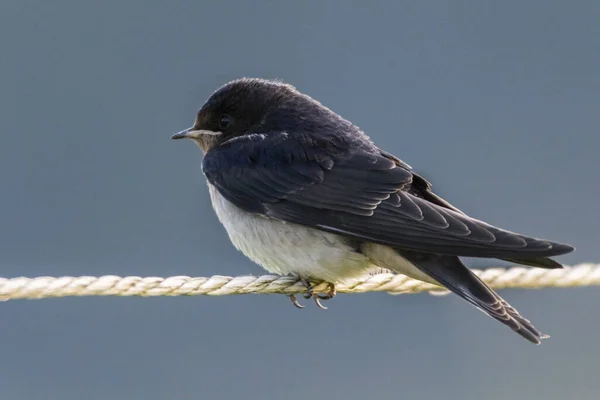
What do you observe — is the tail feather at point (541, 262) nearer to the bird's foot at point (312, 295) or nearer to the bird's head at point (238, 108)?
the bird's foot at point (312, 295)

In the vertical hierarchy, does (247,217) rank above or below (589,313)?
below

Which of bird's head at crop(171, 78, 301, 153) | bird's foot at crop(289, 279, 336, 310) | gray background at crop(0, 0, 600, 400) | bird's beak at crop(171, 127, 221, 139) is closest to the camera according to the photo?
bird's foot at crop(289, 279, 336, 310)

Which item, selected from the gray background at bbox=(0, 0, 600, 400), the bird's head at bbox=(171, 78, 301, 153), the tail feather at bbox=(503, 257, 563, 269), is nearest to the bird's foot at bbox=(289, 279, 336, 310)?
the bird's head at bbox=(171, 78, 301, 153)

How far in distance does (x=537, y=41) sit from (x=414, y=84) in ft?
15.4

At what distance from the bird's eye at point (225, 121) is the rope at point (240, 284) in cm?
94

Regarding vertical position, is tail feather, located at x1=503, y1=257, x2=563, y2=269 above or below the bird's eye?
below

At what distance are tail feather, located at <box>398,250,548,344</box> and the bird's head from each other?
1146 mm

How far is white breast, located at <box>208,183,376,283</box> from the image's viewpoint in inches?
192

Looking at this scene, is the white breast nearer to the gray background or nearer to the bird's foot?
the bird's foot

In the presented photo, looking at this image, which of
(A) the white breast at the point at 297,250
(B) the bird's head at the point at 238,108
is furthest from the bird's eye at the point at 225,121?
(A) the white breast at the point at 297,250

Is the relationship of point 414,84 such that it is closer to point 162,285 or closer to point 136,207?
point 136,207

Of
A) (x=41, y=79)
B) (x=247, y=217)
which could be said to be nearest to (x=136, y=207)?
(x=41, y=79)

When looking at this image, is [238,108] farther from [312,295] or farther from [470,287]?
[470,287]

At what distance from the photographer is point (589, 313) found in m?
20.4
